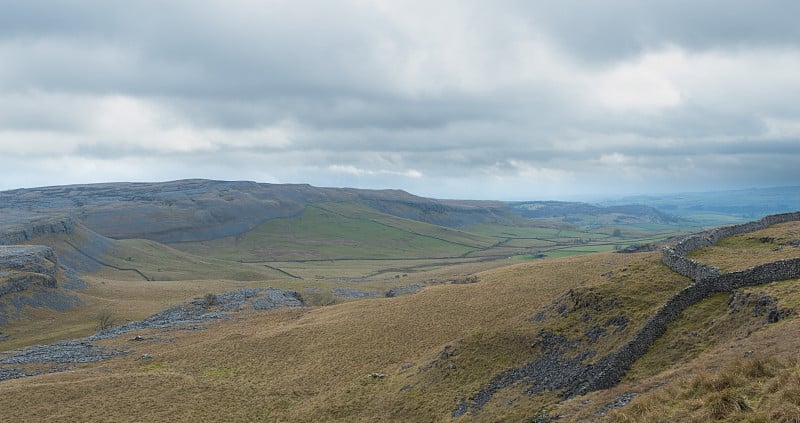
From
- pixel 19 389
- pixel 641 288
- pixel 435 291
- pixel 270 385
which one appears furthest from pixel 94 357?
pixel 641 288

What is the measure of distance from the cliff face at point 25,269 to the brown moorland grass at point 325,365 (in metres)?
43.7

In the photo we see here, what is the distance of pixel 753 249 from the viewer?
41531mm

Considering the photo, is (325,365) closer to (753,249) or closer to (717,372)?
(717,372)

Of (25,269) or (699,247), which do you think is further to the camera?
(25,269)

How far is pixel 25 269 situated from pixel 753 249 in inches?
4847

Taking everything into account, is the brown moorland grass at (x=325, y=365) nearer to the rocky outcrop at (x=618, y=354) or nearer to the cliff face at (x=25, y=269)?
the rocky outcrop at (x=618, y=354)

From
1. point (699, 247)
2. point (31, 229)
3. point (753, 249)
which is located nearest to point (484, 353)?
point (699, 247)

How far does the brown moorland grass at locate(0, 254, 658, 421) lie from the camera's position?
125ft

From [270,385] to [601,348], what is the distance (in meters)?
29.7

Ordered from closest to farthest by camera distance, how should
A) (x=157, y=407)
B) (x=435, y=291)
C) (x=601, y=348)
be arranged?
1. (x=601, y=348)
2. (x=157, y=407)
3. (x=435, y=291)

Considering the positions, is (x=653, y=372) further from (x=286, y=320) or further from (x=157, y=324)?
(x=157, y=324)

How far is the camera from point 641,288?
36.7 metres

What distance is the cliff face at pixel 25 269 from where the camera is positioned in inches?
3634

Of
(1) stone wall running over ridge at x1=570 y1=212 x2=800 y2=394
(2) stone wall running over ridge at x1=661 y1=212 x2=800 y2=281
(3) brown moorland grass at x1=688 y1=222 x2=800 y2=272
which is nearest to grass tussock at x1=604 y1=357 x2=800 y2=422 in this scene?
(1) stone wall running over ridge at x1=570 y1=212 x2=800 y2=394
